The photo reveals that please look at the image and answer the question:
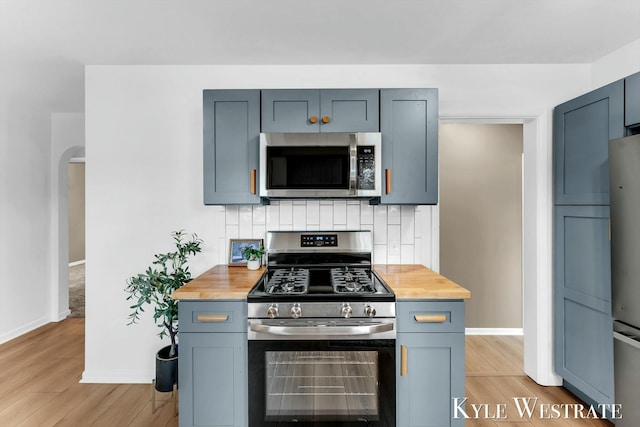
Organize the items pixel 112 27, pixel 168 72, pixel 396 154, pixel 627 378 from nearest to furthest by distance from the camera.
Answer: pixel 627 378
pixel 112 27
pixel 396 154
pixel 168 72

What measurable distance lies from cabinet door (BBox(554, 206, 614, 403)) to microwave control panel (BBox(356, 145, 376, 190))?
1.44m

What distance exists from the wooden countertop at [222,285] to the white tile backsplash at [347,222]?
1.19 feet

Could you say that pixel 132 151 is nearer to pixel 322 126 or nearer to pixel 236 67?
pixel 236 67

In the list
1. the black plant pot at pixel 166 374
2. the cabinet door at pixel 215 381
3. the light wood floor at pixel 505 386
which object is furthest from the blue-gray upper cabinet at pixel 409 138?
the black plant pot at pixel 166 374

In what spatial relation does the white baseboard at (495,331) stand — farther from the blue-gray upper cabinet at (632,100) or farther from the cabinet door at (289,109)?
the cabinet door at (289,109)

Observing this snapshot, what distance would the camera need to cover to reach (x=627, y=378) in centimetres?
196

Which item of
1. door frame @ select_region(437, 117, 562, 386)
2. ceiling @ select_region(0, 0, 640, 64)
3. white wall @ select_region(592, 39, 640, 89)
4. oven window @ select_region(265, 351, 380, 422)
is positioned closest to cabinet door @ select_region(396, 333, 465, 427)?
→ oven window @ select_region(265, 351, 380, 422)

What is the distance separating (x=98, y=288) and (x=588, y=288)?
11.6ft

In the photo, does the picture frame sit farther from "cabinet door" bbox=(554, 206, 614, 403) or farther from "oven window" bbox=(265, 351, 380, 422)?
"cabinet door" bbox=(554, 206, 614, 403)

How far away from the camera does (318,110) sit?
2.44m

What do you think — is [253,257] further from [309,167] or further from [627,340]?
[627,340]

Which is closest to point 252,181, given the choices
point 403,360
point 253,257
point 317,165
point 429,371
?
point 317,165

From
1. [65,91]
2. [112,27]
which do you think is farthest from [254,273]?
[65,91]

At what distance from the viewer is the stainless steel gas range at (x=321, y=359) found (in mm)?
1893
